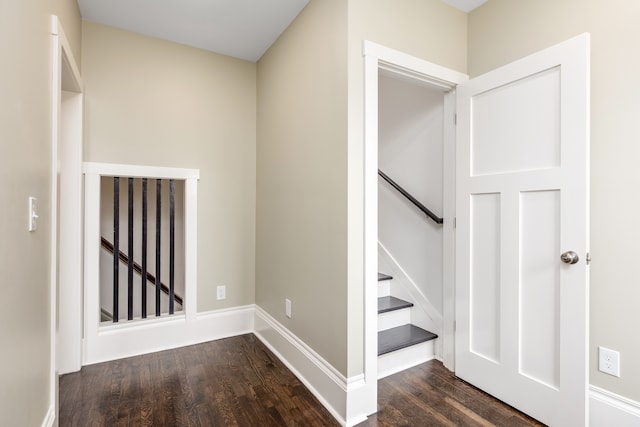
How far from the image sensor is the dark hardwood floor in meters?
1.78

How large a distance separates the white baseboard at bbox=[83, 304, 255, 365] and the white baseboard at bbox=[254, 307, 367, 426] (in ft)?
1.28

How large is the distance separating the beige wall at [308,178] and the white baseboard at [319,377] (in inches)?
2.5

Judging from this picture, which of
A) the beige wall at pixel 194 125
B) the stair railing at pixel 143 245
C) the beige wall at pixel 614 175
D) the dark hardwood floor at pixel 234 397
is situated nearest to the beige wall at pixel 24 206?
the dark hardwood floor at pixel 234 397

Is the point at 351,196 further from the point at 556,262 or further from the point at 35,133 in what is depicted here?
the point at 35,133

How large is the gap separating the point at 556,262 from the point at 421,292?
1.08 metres

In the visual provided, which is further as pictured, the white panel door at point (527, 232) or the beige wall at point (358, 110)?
the beige wall at point (358, 110)

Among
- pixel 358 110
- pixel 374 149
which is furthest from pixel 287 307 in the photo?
pixel 358 110

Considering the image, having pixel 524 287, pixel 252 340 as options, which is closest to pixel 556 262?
pixel 524 287

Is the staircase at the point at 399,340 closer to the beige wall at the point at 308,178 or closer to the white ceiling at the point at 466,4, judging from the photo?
the beige wall at the point at 308,178

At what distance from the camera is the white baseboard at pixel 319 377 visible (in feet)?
5.84

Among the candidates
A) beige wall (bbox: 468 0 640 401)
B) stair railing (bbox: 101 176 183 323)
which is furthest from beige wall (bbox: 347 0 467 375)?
stair railing (bbox: 101 176 183 323)

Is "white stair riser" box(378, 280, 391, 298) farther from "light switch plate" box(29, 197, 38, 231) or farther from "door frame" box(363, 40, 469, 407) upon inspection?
"light switch plate" box(29, 197, 38, 231)

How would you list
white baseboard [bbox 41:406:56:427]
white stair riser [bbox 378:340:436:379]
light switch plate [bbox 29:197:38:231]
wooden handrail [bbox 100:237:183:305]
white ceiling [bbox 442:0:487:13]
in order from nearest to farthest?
light switch plate [bbox 29:197:38:231] → white baseboard [bbox 41:406:56:427] → white ceiling [bbox 442:0:487:13] → white stair riser [bbox 378:340:436:379] → wooden handrail [bbox 100:237:183:305]

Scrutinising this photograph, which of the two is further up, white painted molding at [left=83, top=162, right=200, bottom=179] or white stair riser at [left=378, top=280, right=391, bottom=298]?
white painted molding at [left=83, top=162, right=200, bottom=179]
